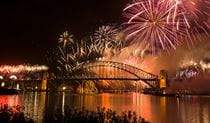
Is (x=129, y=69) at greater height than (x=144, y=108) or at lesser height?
greater

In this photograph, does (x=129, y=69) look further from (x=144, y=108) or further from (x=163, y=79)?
(x=144, y=108)

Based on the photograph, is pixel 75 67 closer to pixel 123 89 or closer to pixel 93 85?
pixel 93 85

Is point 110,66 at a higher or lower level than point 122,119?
higher

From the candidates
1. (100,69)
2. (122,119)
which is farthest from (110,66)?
(122,119)

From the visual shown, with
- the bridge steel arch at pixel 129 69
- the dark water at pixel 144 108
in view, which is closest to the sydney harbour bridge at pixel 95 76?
the bridge steel arch at pixel 129 69

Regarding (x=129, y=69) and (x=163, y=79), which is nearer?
(x=163, y=79)

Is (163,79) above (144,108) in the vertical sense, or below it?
above

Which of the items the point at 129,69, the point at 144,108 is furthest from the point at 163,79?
the point at 144,108

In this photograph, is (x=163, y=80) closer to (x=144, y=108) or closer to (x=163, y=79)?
(x=163, y=79)
